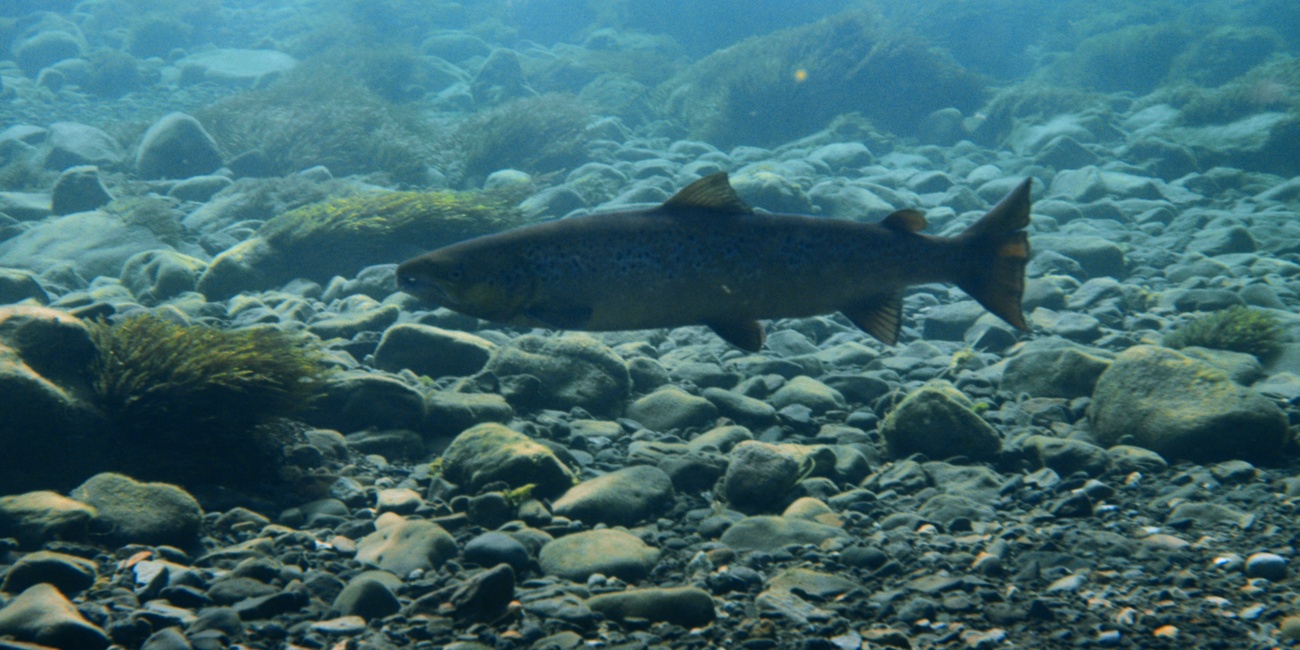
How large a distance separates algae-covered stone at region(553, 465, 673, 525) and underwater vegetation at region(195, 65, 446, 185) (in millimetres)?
14069

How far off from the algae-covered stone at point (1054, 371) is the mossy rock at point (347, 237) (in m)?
7.71

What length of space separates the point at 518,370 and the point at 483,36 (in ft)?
157

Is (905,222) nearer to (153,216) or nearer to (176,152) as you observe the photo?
(153,216)

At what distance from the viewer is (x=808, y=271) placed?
3.61 metres

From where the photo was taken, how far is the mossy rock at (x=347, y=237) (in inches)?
411

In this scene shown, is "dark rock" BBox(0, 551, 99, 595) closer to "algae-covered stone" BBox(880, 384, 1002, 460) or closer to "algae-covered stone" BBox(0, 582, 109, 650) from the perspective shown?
"algae-covered stone" BBox(0, 582, 109, 650)

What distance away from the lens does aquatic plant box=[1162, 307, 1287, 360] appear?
7238mm

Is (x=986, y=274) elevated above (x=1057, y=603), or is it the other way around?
(x=986, y=274)

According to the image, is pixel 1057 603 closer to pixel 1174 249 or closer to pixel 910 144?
pixel 1174 249

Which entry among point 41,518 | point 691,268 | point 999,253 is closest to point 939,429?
point 999,253

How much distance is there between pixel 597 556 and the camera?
349 centimetres

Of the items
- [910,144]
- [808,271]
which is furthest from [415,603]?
[910,144]

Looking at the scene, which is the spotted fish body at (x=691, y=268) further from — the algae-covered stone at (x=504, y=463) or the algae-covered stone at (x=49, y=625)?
the algae-covered stone at (x=49, y=625)

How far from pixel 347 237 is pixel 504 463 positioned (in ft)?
25.8
